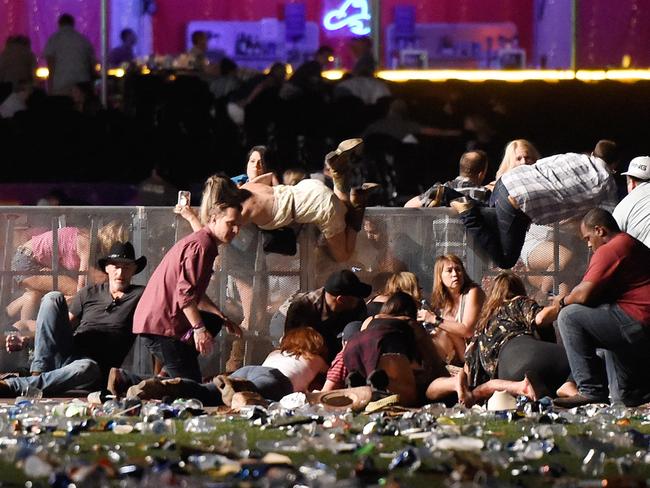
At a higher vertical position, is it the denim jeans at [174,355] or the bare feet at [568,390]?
the denim jeans at [174,355]

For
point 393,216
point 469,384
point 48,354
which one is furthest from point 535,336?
point 48,354

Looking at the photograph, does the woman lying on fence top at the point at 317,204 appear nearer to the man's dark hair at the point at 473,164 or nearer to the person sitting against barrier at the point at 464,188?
the person sitting against barrier at the point at 464,188

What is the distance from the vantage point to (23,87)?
17.1 metres

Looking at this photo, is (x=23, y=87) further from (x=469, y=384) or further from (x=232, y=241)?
(x=469, y=384)

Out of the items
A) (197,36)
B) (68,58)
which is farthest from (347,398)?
(197,36)

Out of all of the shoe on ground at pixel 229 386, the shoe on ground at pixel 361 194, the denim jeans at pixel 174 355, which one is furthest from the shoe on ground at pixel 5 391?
the shoe on ground at pixel 361 194

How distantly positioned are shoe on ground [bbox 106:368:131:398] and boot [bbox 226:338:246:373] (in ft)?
4.11

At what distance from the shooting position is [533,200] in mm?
11945

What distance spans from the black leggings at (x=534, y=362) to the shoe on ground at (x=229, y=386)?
1713mm

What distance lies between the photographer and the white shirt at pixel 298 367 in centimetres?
1140

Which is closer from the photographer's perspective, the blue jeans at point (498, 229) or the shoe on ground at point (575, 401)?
the shoe on ground at point (575, 401)

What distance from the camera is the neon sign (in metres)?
17.7

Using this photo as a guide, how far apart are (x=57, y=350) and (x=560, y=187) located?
3815 mm

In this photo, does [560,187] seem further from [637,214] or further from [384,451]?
[384,451]
